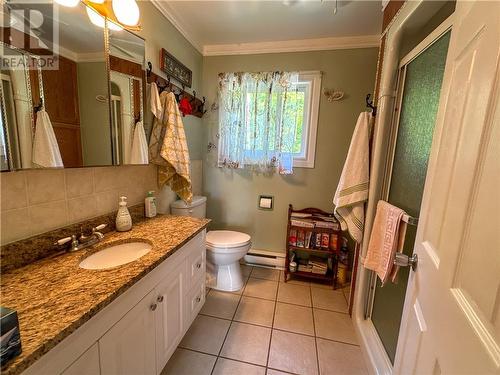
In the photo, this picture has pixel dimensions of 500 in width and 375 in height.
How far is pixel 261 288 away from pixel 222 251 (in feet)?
1.90

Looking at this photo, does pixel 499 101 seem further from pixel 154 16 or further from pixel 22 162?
pixel 154 16

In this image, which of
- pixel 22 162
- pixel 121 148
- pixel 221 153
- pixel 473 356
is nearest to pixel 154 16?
pixel 121 148

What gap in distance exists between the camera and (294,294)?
2074mm

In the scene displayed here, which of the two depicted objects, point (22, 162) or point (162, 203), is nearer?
point (22, 162)

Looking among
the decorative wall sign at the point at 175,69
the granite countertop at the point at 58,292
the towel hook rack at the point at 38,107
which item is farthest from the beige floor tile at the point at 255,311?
the decorative wall sign at the point at 175,69

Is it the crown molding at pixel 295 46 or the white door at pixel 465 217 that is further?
the crown molding at pixel 295 46

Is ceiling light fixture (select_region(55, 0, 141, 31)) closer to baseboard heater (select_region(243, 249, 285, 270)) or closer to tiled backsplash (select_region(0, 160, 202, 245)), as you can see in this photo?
tiled backsplash (select_region(0, 160, 202, 245))

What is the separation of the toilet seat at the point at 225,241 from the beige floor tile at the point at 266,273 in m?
0.53

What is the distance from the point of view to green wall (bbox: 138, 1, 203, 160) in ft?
5.19

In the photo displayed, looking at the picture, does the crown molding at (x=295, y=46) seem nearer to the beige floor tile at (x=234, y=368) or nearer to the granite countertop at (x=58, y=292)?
the granite countertop at (x=58, y=292)

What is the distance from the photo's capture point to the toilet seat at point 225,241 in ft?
6.36

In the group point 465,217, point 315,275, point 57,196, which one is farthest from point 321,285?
point 57,196

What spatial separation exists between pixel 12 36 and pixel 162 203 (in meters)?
1.26

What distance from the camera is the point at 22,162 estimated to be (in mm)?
880
